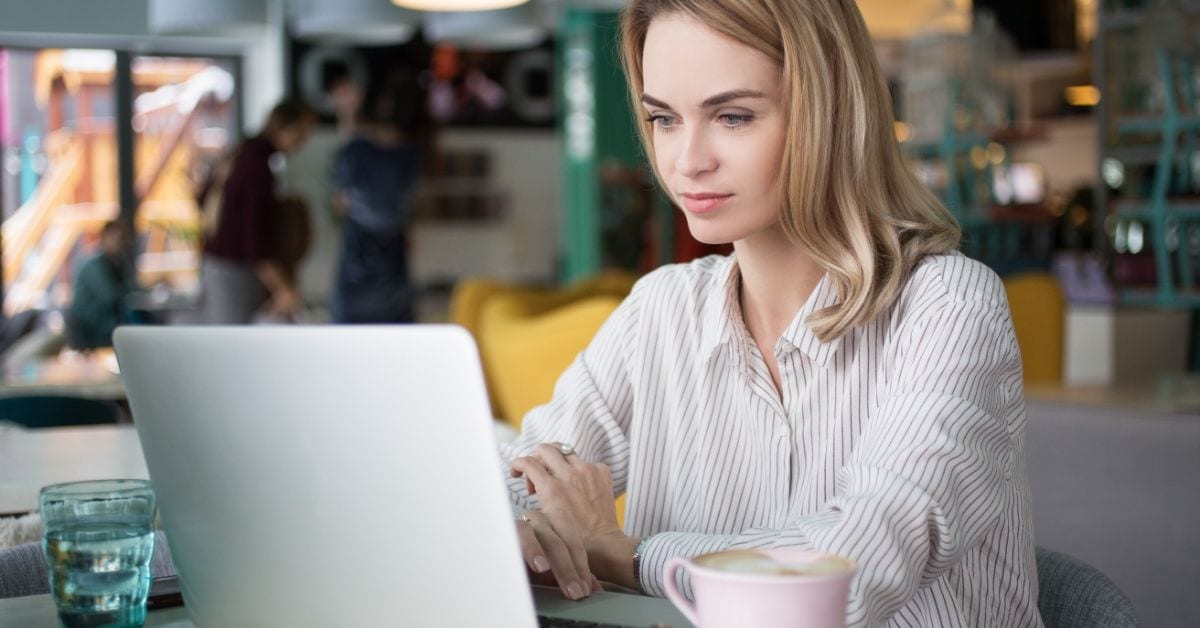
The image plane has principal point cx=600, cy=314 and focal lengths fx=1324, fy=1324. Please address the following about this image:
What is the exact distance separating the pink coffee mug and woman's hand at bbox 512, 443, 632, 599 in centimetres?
35

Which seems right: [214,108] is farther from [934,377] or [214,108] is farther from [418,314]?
[934,377]

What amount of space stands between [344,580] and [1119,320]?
510 centimetres

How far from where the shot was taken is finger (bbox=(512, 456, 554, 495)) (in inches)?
49.0

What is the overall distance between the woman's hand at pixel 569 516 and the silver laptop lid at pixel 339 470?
0.90ft

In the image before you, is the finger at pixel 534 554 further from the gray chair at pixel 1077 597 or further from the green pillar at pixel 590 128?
the green pillar at pixel 590 128

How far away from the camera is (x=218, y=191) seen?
243 inches

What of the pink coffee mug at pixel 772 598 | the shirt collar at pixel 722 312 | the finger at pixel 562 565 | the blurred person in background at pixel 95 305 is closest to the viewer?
the pink coffee mug at pixel 772 598

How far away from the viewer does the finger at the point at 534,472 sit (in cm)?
125

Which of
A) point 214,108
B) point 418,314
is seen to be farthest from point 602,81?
point 214,108

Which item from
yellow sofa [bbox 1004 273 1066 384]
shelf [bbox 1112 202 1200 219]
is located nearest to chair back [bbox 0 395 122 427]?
yellow sofa [bbox 1004 273 1066 384]

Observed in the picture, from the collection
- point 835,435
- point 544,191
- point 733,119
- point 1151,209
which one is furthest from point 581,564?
point 544,191

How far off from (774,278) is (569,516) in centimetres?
36

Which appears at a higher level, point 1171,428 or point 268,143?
point 268,143

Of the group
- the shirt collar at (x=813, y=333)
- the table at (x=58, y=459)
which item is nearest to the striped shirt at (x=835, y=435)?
the shirt collar at (x=813, y=333)
